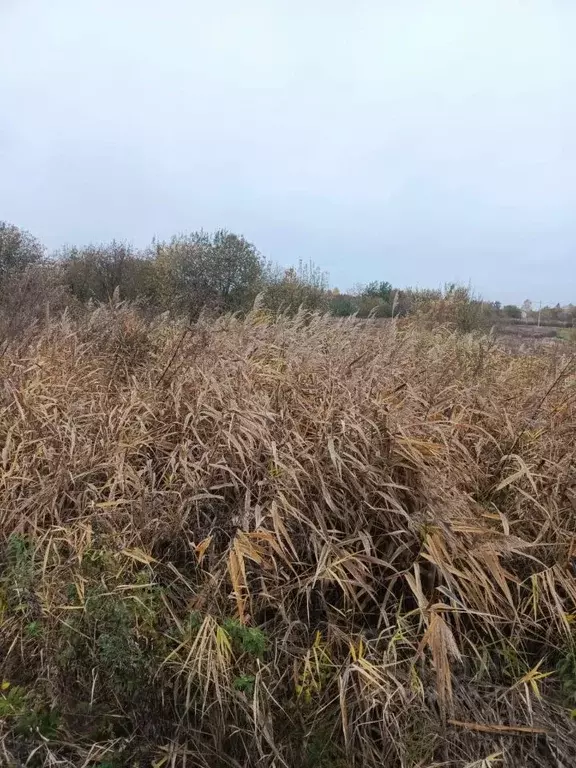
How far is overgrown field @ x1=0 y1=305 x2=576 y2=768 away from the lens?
2.05 metres

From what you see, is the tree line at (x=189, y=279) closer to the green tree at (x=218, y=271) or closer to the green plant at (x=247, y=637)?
the green tree at (x=218, y=271)

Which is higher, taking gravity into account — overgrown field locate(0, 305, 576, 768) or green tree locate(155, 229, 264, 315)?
green tree locate(155, 229, 264, 315)

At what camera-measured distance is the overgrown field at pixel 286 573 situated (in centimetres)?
205

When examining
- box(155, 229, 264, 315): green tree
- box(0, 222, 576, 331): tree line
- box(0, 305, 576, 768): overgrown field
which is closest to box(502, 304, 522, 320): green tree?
box(0, 222, 576, 331): tree line

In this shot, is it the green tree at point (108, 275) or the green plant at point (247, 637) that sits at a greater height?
the green tree at point (108, 275)

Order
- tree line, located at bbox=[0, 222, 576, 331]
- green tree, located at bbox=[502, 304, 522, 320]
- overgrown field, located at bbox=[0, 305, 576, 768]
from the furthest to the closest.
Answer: green tree, located at bbox=[502, 304, 522, 320] → tree line, located at bbox=[0, 222, 576, 331] → overgrown field, located at bbox=[0, 305, 576, 768]

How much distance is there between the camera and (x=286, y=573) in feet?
8.12

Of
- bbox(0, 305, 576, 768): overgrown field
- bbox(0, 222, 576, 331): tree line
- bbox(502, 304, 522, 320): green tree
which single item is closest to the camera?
bbox(0, 305, 576, 768): overgrown field

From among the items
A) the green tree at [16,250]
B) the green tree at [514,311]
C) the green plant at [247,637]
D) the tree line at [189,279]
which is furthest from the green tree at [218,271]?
the green tree at [514,311]

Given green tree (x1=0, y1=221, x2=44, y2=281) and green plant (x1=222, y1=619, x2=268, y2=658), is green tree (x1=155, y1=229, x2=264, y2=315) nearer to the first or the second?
green tree (x1=0, y1=221, x2=44, y2=281)

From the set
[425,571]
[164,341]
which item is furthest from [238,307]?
[425,571]

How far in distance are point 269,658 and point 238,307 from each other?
706 centimetres

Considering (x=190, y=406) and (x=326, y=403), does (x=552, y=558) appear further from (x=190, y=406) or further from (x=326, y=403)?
(x=190, y=406)

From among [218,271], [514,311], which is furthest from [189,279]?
[514,311]
